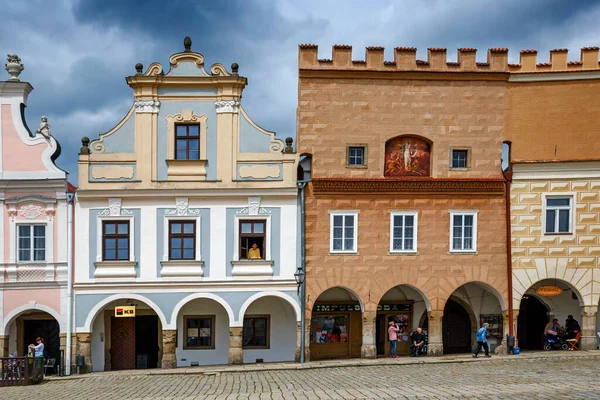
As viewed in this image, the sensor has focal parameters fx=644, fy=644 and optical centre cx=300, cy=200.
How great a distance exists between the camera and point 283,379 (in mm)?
19703

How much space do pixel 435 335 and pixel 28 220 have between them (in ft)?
52.0

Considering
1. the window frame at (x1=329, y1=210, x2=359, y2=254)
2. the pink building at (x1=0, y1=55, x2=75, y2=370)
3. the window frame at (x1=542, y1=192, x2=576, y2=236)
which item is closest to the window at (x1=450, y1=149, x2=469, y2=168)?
the window frame at (x1=542, y1=192, x2=576, y2=236)

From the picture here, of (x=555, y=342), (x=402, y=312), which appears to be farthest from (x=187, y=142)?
(x=555, y=342)

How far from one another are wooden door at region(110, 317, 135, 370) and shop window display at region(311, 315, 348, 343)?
7.08m

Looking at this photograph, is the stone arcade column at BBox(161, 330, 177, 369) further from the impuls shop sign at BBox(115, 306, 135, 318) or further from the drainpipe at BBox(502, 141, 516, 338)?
the drainpipe at BBox(502, 141, 516, 338)

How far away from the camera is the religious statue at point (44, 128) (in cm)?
2422

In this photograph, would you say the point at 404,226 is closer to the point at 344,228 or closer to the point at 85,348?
the point at 344,228

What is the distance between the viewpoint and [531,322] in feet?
88.1

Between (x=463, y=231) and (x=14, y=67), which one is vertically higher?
(x=14, y=67)

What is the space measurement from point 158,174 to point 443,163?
10.9m

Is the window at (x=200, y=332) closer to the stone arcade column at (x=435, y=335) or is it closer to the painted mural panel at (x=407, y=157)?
the stone arcade column at (x=435, y=335)

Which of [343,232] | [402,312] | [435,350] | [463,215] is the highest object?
[463,215]

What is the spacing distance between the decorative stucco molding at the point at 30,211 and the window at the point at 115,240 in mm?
2397

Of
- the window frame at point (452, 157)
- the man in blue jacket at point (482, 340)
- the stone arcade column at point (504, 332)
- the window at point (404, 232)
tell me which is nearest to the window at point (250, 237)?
the window at point (404, 232)
